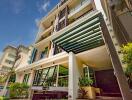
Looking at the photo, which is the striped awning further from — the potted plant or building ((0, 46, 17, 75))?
building ((0, 46, 17, 75))

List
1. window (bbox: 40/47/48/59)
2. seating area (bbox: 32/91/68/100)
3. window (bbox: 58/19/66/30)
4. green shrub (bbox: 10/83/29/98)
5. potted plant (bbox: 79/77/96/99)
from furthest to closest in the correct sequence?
window (bbox: 40/47/48/59) → window (bbox: 58/19/66/30) → green shrub (bbox: 10/83/29/98) → seating area (bbox: 32/91/68/100) → potted plant (bbox: 79/77/96/99)

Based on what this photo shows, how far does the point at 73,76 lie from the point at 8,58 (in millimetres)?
54691

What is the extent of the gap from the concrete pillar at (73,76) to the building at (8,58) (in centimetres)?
5280

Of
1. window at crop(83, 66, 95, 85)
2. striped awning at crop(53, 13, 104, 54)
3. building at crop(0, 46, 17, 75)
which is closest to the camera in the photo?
striped awning at crop(53, 13, 104, 54)

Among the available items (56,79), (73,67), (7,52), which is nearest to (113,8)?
(73,67)

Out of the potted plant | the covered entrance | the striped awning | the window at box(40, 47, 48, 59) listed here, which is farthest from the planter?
the window at box(40, 47, 48, 59)

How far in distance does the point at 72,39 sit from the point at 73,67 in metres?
2.11

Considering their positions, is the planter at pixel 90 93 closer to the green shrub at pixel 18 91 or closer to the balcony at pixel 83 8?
the green shrub at pixel 18 91

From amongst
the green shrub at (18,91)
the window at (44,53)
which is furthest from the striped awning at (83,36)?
the window at (44,53)

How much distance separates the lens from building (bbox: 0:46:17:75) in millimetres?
56144

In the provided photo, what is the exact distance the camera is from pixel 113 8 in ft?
33.3

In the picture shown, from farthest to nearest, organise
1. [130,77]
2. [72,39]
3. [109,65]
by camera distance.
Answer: [109,65] → [72,39] → [130,77]

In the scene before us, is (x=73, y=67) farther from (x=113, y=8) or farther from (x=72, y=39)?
(x=113, y=8)

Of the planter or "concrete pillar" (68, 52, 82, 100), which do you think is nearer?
the planter
